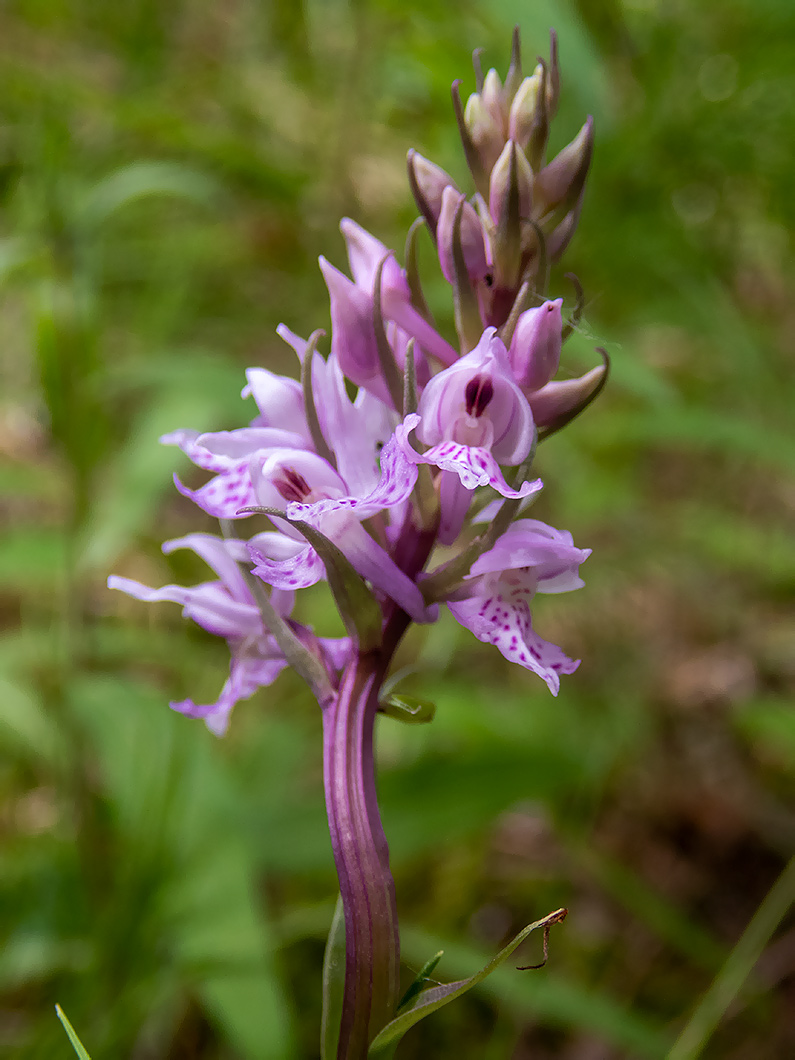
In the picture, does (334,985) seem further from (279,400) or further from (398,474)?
(279,400)

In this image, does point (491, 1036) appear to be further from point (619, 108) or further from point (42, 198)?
point (619, 108)

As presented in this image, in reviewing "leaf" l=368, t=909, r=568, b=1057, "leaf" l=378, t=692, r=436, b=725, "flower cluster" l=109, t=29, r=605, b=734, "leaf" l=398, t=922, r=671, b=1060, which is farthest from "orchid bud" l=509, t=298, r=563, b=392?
"leaf" l=398, t=922, r=671, b=1060

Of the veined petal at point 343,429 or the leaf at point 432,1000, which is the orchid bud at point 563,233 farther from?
the leaf at point 432,1000

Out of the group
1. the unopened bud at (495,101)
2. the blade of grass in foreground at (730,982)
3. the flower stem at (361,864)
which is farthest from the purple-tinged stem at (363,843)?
the blade of grass in foreground at (730,982)

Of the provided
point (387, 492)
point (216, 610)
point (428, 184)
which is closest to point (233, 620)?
point (216, 610)

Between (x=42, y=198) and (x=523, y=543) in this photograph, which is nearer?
(x=523, y=543)

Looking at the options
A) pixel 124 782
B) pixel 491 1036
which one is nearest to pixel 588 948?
pixel 491 1036
